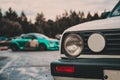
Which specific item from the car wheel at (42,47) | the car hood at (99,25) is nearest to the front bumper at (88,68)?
the car hood at (99,25)

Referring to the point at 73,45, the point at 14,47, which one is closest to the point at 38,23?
the point at 14,47

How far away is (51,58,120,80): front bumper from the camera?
3514 millimetres

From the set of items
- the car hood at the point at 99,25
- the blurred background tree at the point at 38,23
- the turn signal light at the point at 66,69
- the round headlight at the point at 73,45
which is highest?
the blurred background tree at the point at 38,23

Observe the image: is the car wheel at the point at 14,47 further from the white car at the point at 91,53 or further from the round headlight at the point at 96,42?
the round headlight at the point at 96,42

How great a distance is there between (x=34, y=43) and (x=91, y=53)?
19022 millimetres

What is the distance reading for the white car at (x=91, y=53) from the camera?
355 cm

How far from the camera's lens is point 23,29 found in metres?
105

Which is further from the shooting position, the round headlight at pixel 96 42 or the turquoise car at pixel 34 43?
the turquoise car at pixel 34 43

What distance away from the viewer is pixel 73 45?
13.1 feet

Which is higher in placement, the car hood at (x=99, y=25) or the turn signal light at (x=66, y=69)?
the car hood at (x=99, y=25)

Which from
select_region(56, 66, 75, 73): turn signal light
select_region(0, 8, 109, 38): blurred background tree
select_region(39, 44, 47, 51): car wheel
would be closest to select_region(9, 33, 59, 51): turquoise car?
select_region(39, 44, 47, 51): car wheel

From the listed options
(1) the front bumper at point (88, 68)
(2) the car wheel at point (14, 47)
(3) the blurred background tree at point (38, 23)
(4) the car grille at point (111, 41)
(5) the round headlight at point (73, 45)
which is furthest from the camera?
(3) the blurred background tree at point (38, 23)

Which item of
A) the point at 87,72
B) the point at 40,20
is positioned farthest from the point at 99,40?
the point at 40,20

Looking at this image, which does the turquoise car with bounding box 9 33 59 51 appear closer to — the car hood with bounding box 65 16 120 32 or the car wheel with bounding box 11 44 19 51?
the car wheel with bounding box 11 44 19 51
